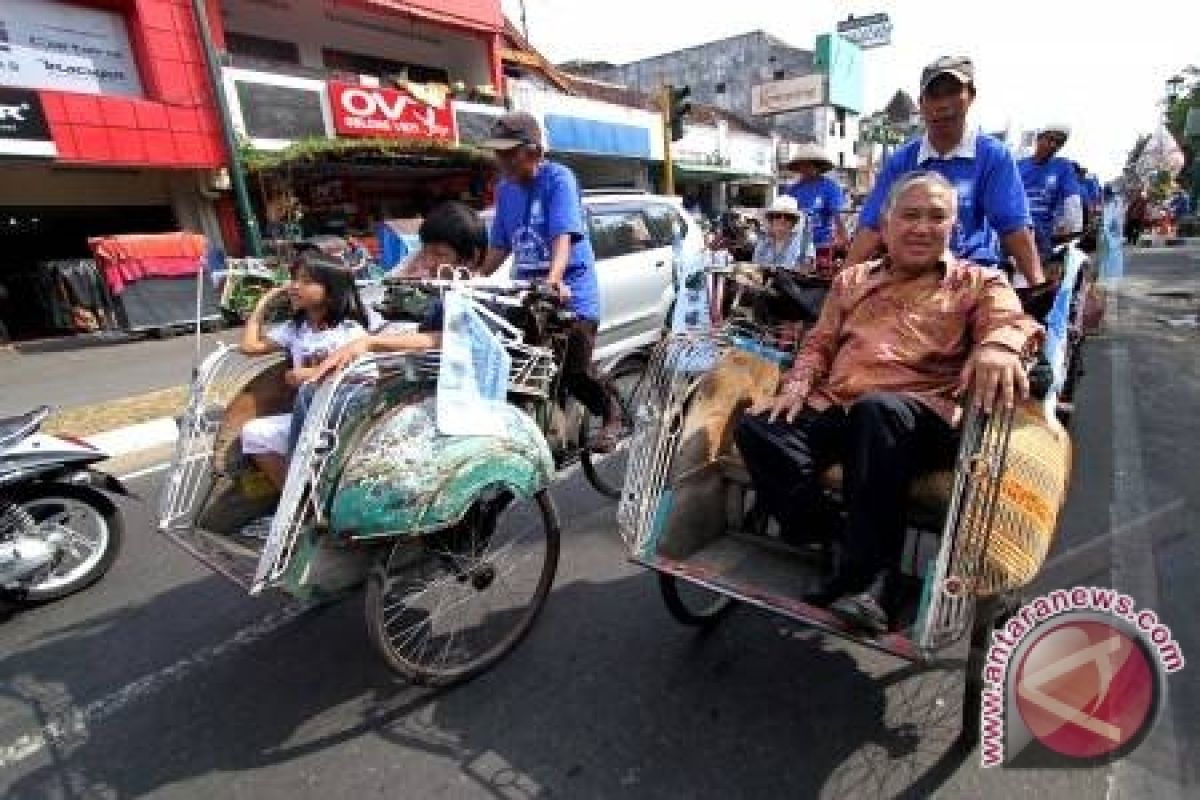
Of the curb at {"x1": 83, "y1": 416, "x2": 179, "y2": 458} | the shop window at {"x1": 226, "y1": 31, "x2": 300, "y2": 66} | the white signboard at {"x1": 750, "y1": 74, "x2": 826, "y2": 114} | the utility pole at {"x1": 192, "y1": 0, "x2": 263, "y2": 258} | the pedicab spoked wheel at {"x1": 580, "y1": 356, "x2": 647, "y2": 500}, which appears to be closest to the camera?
the pedicab spoked wheel at {"x1": 580, "y1": 356, "x2": 647, "y2": 500}

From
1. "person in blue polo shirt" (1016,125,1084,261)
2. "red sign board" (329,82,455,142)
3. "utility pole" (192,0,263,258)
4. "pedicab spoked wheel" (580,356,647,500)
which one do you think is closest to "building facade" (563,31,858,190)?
"red sign board" (329,82,455,142)

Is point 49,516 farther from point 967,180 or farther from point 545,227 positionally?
point 967,180

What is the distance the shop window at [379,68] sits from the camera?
17189mm

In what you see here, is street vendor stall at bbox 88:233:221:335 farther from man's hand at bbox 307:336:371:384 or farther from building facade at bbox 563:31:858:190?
building facade at bbox 563:31:858:190

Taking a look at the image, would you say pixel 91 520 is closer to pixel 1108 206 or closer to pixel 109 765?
pixel 109 765

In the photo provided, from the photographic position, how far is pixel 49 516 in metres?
3.38

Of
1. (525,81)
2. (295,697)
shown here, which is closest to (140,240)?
(295,697)

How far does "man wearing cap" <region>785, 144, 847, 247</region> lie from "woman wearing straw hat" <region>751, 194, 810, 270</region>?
911mm

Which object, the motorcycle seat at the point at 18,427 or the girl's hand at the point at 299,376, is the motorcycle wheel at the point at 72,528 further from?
the girl's hand at the point at 299,376

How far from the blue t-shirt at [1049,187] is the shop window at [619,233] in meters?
3.26

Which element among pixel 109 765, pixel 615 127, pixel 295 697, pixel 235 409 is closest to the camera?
pixel 109 765

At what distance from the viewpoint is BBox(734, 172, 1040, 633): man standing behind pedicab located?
2.18 meters

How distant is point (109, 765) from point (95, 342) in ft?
35.6

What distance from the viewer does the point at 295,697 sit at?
2.62 metres
